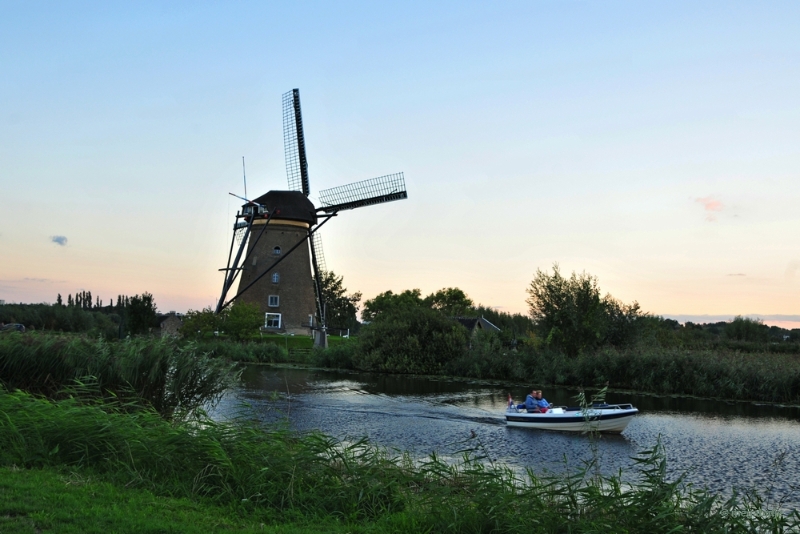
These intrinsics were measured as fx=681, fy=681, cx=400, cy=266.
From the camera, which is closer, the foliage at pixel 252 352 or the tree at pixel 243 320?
the foliage at pixel 252 352

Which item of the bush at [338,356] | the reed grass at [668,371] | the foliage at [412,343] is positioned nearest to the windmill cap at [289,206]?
the bush at [338,356]

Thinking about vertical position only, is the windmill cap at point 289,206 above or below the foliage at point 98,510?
above

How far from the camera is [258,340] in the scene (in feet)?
158

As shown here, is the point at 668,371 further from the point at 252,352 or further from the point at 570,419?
the point at 252,352

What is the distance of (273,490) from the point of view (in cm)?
768

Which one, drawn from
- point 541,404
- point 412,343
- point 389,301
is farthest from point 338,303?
point 541,404

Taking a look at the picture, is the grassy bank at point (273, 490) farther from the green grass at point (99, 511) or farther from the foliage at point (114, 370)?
the foliage at point (114, 370)

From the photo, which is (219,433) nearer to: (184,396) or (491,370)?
(184,396)

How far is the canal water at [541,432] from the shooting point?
1416cm

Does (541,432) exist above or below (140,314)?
below

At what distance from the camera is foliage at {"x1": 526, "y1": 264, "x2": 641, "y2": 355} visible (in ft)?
119

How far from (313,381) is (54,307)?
41.0 meters

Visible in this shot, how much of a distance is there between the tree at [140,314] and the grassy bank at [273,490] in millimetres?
38084

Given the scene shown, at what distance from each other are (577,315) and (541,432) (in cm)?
1797
